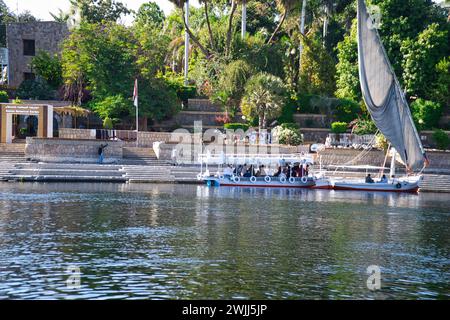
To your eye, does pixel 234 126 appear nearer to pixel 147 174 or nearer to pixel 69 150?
pixel 147 174

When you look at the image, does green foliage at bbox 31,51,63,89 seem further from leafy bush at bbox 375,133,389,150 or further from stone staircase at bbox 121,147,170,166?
leafy bush at bbox 375,133,389,150

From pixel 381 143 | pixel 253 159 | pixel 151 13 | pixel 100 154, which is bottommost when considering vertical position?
pixel 253 159

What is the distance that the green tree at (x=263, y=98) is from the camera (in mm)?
60219

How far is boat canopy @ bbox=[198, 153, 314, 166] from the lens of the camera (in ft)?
165

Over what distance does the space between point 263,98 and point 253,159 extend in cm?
1072

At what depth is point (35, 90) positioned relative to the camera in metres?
65.4

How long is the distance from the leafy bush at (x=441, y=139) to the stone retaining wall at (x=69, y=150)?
24.5m

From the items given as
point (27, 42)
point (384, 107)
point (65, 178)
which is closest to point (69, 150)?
point (65, 178)

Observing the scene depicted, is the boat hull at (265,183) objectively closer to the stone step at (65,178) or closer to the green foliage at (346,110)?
the stone step at (65,178)

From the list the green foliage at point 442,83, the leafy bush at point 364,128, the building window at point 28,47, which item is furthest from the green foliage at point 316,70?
the building window at point 28,47

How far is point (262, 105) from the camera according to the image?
60562 millimetres

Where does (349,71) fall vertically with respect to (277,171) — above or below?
above
